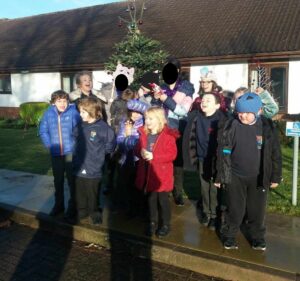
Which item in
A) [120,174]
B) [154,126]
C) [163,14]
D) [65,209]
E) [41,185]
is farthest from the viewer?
[163,14]

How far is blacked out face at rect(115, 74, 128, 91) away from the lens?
18.2ft

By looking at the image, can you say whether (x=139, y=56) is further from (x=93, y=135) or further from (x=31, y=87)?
(x=31, y=87)

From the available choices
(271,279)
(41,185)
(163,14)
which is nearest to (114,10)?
(163,14)

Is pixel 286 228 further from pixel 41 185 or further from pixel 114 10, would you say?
pixel 114 10

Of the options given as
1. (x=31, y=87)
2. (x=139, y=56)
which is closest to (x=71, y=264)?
(x=139, y=56)

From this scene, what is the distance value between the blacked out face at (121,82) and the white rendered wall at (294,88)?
433 inches

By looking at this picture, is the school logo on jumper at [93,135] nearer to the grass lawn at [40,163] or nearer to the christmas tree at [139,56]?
the grass lawn at [40,163]

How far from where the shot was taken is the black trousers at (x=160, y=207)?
15.4 feet

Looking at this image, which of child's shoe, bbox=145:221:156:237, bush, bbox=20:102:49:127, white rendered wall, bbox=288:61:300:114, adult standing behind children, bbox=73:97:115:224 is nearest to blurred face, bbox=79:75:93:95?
adult standing behind children, bbox=73:97:115:224

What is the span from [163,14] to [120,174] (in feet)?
57.8

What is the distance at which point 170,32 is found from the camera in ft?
64.0

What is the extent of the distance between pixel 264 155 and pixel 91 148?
2.04 m

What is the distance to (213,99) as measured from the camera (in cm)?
463

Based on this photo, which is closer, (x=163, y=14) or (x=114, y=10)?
(x=163, y=14)
